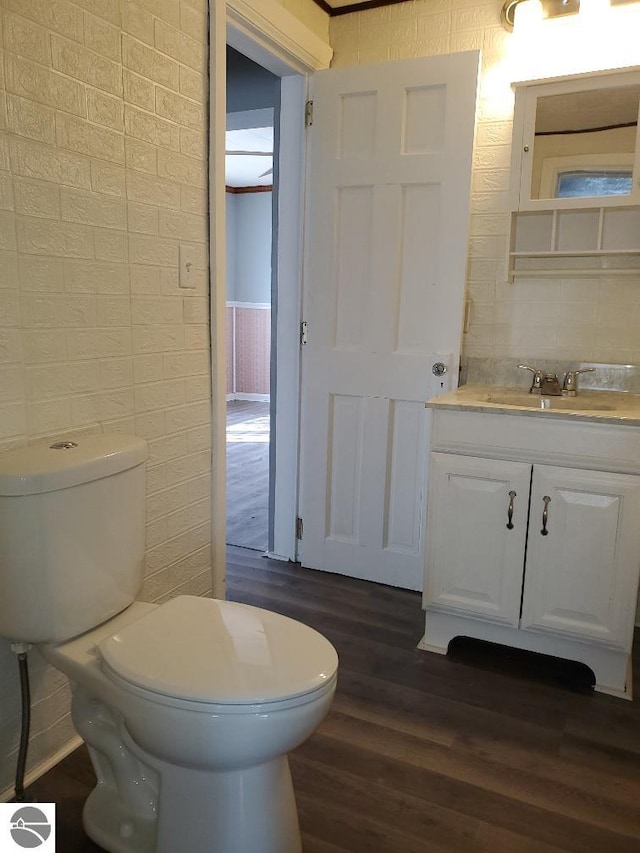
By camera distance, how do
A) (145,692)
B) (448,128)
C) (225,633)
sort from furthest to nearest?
(448,128)
(225,633)
(145,692)

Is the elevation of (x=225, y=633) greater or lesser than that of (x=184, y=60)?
lesser

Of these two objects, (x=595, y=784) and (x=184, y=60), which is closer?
(x=595, y=784)

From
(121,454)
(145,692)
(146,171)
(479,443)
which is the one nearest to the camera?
(145,692)

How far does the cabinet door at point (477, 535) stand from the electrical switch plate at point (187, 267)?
3.00 ft

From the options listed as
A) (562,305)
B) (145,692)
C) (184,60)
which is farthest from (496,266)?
(145,692)

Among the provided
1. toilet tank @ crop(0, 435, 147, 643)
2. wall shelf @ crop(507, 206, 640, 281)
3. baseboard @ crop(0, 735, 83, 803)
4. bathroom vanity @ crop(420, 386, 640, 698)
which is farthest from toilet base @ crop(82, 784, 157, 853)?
wall shelf @ crop(507, 206, 640, 281)

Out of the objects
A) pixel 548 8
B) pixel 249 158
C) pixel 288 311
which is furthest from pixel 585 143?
pixel 249 158

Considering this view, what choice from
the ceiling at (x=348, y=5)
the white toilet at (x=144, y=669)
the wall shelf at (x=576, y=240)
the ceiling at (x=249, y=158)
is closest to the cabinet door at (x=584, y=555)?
the wall shelf at (x=576, y=240)

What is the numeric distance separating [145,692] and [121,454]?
0.51 m

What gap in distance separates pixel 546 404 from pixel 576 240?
580mm

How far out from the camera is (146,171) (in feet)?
5.54

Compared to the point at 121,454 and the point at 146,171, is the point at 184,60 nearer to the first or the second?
the point at 146,171

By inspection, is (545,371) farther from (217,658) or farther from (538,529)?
(217,658)

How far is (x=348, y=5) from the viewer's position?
250 cm
